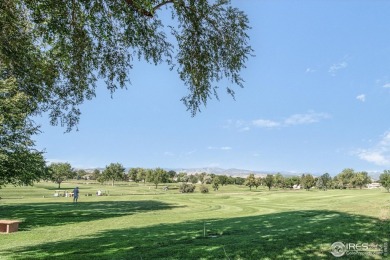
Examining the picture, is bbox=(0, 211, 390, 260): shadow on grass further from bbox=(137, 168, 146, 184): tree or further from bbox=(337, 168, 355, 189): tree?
bbox=(137, 168, 146, 184): tree

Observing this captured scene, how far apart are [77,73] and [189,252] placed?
28.7ft

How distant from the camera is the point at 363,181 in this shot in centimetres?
15612

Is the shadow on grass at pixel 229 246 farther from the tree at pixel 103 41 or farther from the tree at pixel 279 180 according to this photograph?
the tree at pixel 279 180

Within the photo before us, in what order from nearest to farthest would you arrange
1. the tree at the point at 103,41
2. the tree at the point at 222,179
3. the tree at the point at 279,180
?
the tree at the point at 103,41, the tree at the point at 279,180, the tree at the point at 222,179

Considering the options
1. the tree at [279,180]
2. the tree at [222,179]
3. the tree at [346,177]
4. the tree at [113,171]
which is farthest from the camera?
the tree at [346,177]

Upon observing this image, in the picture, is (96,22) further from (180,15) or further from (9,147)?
(9,147)

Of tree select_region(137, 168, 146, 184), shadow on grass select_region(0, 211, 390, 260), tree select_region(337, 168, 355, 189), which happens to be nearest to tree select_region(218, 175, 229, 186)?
tree select_region(137, 168, 146, 184)

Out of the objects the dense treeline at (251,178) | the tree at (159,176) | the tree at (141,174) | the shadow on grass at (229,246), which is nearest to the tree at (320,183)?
the dense treeline at (251,178)

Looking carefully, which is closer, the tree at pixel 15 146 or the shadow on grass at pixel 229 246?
the shadow on grass at pixel 229 246

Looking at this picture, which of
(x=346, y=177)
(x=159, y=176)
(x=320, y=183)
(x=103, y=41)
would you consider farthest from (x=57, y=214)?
(x=346, y=177)

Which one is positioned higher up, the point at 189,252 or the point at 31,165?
the point at 31,165

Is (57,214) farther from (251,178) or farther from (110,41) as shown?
(251,178)

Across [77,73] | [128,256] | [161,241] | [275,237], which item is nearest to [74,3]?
[77,73]

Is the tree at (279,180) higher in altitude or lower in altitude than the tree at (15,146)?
lower
